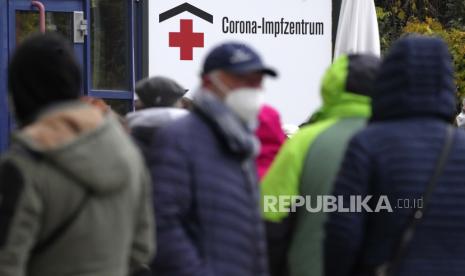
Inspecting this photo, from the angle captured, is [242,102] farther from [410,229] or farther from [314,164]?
[410,229]

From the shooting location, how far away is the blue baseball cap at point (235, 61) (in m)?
4.57

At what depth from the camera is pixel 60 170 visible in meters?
3.69

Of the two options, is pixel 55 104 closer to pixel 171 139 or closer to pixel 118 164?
pixel 118 164

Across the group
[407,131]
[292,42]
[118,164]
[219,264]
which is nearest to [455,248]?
[407,131]

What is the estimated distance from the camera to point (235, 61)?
457 centimetres

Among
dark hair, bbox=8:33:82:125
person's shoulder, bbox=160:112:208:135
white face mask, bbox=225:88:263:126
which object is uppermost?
dark hair, bbox=8:33:82:125

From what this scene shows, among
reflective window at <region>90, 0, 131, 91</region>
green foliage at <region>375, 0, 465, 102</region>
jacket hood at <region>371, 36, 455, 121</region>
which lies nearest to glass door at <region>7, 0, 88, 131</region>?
reflective window at <region>90, 0, 131, 91</region>

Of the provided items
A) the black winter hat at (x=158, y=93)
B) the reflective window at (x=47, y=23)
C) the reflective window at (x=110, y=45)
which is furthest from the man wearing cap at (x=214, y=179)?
the reflective window at (x=110, y=45)

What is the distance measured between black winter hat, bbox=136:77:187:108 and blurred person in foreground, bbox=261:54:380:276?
1150 mm

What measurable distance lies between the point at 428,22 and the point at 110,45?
8.55 m

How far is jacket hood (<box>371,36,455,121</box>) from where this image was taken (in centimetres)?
447

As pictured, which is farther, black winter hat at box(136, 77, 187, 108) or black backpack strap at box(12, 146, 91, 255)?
black winter hat at box(136, 77, 187, 108)

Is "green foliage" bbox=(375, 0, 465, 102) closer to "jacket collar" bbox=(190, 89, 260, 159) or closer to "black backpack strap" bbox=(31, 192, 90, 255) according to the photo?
"jacket collar" bbox=(190, 89, 260, 159)

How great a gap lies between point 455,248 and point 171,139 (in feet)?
3.73
